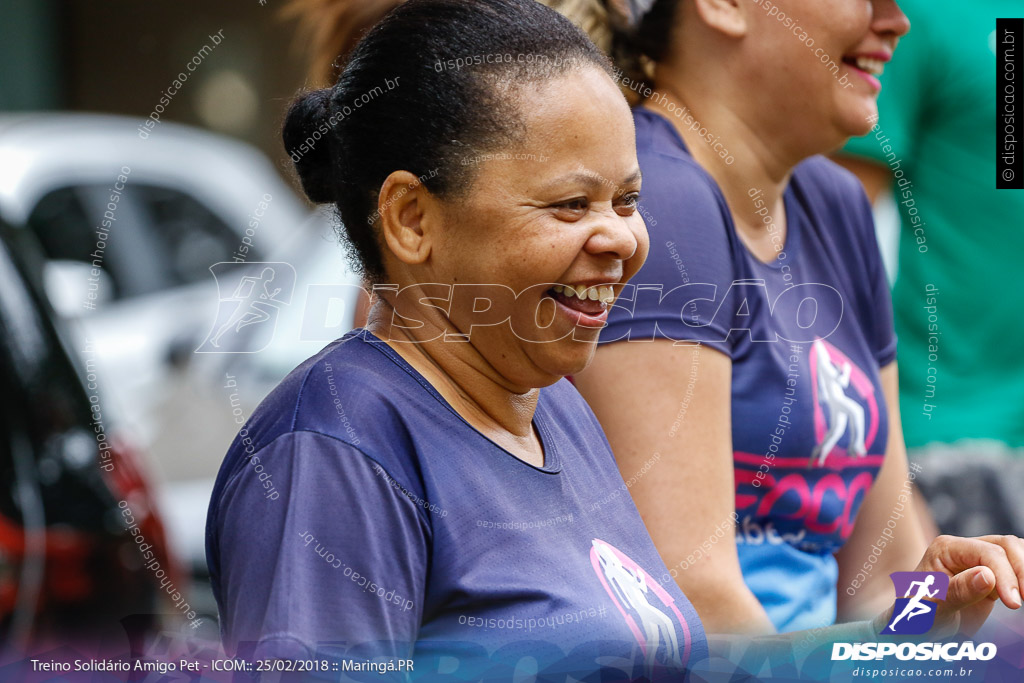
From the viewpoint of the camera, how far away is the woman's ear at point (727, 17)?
1824 millimetres

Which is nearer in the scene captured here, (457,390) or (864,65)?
(457,390)

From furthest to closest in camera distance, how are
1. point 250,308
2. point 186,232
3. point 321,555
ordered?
point 186,232, point 250,308, point 321,555

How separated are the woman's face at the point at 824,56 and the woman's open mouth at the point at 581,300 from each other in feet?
2.09

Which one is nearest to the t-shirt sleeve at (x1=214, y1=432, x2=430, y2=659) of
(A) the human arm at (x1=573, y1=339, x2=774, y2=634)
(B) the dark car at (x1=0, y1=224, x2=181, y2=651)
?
(A) the human arm at (x1=573, y1=339, x2=774, y2=634)

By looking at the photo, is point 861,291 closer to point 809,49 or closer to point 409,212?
point 809,49

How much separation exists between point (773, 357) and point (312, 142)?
2.51 ft

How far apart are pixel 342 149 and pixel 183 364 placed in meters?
1.91

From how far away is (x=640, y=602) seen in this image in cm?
141

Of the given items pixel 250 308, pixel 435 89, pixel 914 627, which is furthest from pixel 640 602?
pixel 250 308

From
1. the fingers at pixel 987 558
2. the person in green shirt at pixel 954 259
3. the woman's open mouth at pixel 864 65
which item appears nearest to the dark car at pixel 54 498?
the fingers at pixel 987 558

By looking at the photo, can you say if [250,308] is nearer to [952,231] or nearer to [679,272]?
[679,272]

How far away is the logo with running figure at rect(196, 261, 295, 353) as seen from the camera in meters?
1.84

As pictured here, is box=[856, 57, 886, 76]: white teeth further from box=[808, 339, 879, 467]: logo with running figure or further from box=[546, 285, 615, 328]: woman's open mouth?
box=[546, 285, 615, 328]: woman's open mouth

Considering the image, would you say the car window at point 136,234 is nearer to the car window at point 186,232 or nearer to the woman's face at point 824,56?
the car window at point 186,232
